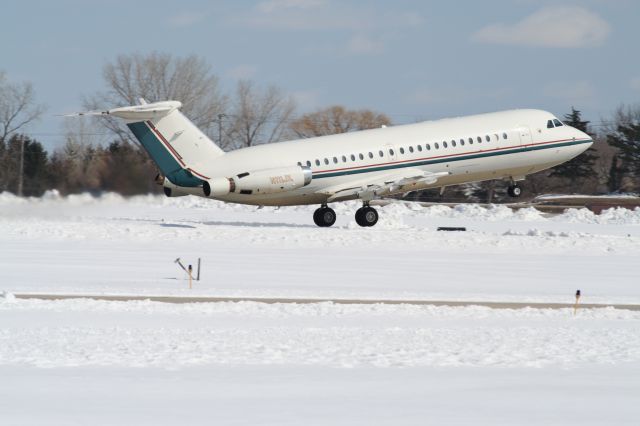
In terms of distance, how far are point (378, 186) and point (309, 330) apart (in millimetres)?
19855

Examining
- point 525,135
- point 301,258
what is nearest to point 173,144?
point 301,258

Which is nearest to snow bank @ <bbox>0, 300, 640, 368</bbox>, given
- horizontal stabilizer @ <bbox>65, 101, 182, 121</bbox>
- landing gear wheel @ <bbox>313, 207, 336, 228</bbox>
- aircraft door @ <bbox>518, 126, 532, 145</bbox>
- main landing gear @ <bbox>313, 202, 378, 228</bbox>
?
horizontal stabilizer @ <bbox>65, 101, 182, 121</bbox>

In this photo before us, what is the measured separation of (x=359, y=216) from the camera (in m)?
37.8

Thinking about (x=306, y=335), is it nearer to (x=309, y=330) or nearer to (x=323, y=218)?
(x=309, y=330)

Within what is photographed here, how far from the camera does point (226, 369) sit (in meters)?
13.7

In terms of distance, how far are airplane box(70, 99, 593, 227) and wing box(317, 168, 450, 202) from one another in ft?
0.12

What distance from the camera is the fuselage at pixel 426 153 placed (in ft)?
118

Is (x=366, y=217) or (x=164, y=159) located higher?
(x=164, y=159)

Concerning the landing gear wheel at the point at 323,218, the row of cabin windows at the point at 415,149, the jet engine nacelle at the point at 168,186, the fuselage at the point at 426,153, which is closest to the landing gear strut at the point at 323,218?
the landing gear wheel at the point at 323,218

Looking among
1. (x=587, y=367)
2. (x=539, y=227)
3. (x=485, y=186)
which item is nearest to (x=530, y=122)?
(x=539, y=227)

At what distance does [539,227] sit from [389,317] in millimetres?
24770

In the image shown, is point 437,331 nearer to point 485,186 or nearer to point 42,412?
point 42,412

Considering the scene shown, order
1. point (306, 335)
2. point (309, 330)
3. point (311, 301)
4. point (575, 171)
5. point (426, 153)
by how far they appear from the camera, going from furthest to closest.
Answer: point (575, 171) → point (426, 153) → point (311, 301) → point (309, 330) → point (306, 335)

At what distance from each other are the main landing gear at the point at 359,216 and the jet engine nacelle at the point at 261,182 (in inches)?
106
